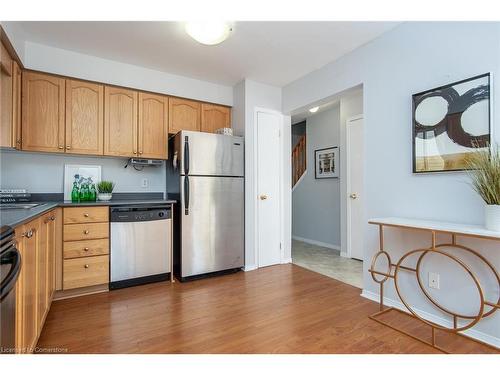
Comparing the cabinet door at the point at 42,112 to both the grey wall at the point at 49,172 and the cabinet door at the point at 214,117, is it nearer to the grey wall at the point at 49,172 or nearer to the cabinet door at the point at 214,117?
the grey wall at the point at 49,172

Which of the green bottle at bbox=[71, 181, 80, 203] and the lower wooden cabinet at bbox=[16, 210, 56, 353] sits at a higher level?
the green bottle at bbox=[71, 181, 80, 203]

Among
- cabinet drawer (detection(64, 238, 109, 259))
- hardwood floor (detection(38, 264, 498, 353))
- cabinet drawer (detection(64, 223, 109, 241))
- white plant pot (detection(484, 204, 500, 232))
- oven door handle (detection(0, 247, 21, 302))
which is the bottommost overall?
hardwood floor (detection(38, 264, 498, 353))

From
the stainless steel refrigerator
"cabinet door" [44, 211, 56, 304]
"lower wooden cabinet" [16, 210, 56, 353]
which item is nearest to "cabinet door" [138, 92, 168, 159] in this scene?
the stainless steel refrigerator

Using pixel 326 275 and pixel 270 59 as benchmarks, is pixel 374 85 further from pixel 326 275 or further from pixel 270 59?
pixel 326 275

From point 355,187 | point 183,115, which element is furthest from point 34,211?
point 355,187

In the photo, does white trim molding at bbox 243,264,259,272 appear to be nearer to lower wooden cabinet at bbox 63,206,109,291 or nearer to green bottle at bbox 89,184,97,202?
lower wooden cabinet at bbox 63,206,109,291

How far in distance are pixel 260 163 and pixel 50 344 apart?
2.62m

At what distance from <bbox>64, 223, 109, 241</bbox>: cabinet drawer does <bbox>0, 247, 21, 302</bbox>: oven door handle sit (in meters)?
1.50

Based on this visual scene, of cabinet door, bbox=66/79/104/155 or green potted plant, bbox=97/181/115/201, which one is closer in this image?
cabinet door, bbox=66/79/104/155

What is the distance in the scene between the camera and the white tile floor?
118 inches

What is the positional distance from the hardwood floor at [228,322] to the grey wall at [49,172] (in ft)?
4.11

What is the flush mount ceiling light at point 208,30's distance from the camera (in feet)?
6.53

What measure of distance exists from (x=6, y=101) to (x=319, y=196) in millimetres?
4323

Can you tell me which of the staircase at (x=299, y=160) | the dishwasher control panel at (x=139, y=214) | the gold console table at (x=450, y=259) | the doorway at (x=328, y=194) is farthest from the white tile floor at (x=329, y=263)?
the dishwasher control panel at (x=139, y=214)
